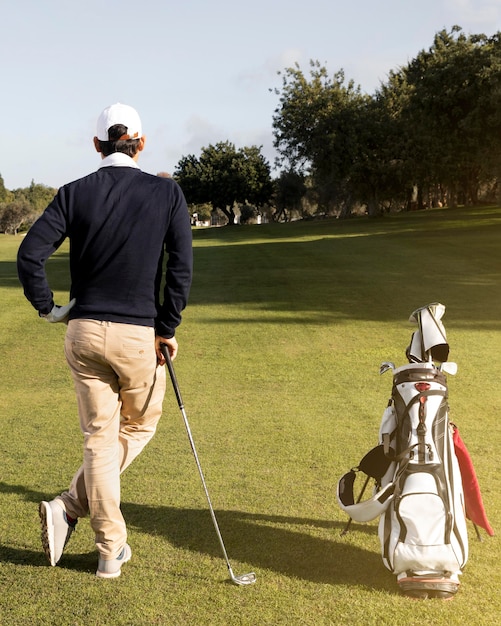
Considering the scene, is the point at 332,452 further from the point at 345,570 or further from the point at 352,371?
the point at 352,371

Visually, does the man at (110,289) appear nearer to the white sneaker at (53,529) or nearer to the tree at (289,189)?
the white sneaker at (53,529)

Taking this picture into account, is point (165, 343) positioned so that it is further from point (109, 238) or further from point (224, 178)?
point (224, 178)

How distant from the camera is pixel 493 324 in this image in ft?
46.5

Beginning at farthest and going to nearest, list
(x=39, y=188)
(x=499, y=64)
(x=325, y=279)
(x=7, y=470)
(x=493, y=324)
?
(x=39, y=188) < (x=499, y=64) < (x=325, y=279) < (x=493, y=324) < (x=7, y=470)

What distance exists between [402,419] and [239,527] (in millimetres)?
1395

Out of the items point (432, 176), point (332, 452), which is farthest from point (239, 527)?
point (432, 176)

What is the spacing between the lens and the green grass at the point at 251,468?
13.7 ft

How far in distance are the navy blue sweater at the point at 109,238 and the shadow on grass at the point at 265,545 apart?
→ 59.3 inches

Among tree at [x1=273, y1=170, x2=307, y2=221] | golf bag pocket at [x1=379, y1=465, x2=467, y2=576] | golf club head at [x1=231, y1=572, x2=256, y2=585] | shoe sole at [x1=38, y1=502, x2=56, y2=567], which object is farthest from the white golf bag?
tree at [x1=273, y1=170, x2=307, y2=221]

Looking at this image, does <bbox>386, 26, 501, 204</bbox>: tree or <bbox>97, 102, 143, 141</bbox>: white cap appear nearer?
<bbox>97, 102, 143, 141</bbox>: white cap

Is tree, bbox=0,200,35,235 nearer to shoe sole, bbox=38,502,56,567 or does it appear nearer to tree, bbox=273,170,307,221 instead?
tree, bbox=273,170,307,221

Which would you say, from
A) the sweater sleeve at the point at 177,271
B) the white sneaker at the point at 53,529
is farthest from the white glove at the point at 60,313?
the white sneaker at the point at 53,529

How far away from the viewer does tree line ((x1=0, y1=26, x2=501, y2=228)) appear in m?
42.8

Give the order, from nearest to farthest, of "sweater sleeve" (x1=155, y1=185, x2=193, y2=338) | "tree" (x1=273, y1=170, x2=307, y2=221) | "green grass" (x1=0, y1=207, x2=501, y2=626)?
"green grass" (x1=0, y1=207, x2=501, y2=626) → "sweater sleeve" (x1=155, y1=185, x2=193, y2=338) → "tree" (x1=273, y1=170, x2=307, y2=221)
